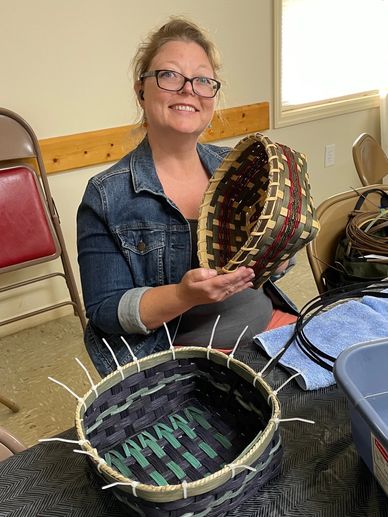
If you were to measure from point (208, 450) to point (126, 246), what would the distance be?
1.61ft

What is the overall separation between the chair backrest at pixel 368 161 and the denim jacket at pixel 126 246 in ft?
3.42

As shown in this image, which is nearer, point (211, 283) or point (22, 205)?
point (211, 283)

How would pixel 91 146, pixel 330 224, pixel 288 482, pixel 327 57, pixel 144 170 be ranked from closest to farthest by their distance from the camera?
pixel 288 482 < pixel 144 170 < pixel 330 224 < pixel 91 146 < pixel 327 57

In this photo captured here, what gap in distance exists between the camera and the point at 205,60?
3.51ft

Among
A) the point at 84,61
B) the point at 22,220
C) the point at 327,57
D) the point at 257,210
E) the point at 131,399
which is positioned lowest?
the point at 22,220

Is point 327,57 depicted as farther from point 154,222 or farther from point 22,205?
point 154,222

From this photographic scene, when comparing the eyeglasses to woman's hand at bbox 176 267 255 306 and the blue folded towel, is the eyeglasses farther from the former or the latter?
the blue folded towel

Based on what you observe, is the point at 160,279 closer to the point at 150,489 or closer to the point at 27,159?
the point at 150,489

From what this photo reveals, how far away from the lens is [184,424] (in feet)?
2.28

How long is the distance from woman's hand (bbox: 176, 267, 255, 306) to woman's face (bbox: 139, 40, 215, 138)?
0.34 meters

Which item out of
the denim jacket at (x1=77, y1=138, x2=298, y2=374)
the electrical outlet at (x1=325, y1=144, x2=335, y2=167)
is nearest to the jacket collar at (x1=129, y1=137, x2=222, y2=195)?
the denim jacket at (x1=77, y1=138, x2=298, y2=374)

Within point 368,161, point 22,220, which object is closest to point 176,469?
point 22,220

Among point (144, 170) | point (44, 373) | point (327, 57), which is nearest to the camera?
point (144, 170)

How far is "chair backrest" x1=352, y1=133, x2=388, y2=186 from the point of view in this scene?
6.07 ft
